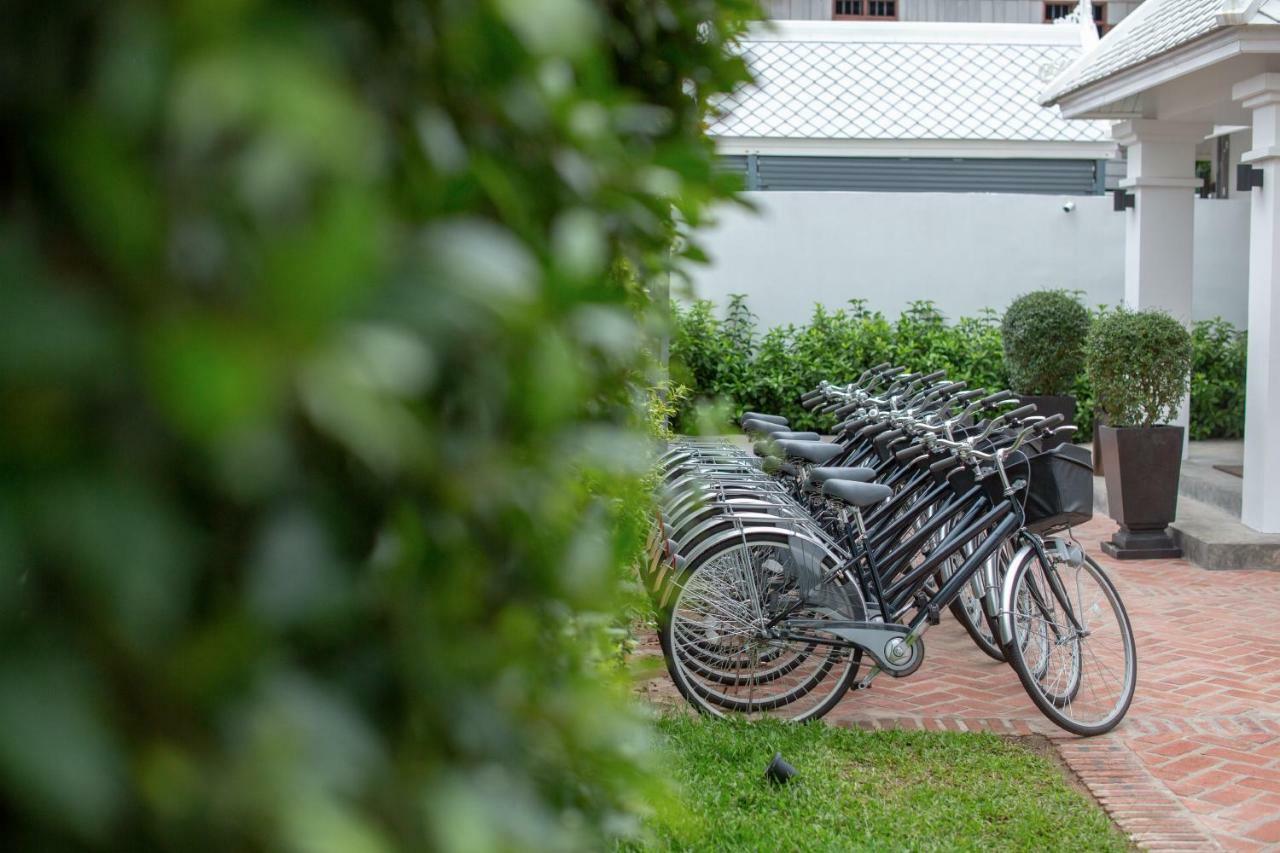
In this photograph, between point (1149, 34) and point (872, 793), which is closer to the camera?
point (872, 793)

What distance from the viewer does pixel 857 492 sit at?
4.94 m

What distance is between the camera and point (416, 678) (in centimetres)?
74

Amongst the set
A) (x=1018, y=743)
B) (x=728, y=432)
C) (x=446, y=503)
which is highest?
(x=446, y=503)

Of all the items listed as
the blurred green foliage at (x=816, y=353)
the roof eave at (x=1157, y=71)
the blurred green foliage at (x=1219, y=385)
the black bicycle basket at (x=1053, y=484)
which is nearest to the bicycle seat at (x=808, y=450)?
the black bicycle basket at (x=1053, y=484)

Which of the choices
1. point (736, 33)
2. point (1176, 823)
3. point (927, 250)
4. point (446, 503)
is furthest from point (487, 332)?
point (927, 250)

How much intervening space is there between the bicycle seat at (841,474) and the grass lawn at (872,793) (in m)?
1.03

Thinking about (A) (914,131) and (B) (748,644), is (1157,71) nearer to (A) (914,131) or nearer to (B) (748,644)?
(B) (748,644)

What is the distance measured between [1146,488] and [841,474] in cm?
455

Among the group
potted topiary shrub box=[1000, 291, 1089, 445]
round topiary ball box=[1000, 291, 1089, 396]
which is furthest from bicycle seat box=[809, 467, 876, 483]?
round topiary ball box=[1000, 291, 1089, 396]

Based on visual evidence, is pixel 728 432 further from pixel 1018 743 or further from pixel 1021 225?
pixel 1021 225

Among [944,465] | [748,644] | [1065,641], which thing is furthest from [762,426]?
[1065,641]

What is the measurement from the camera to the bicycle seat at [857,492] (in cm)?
493

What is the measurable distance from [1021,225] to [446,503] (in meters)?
14.5

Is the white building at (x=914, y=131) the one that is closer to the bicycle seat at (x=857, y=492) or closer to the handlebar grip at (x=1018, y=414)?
the handlebar grip at (x=1018, y=414)
